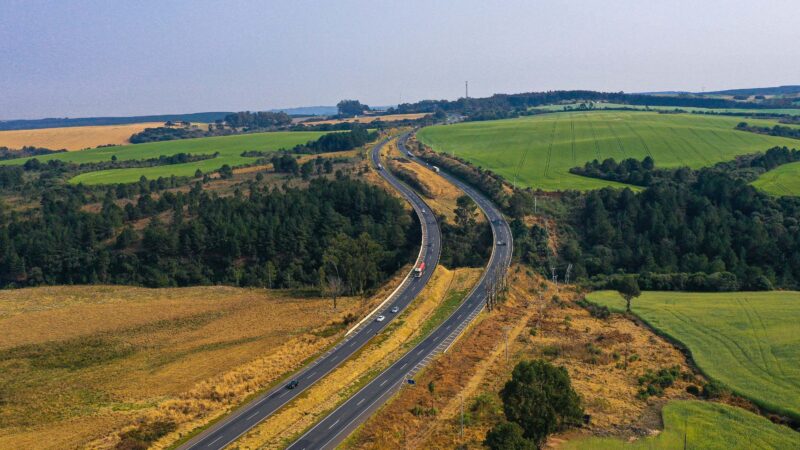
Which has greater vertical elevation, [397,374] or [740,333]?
[740,333]

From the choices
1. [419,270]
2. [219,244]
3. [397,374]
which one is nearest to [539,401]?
[397,374]

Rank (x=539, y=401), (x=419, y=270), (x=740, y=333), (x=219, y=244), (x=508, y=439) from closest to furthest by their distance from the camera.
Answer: (x=508, y=439), (x=539, y=401), (x=740, y=333), (x=419, y=270), (x=219, y=244)

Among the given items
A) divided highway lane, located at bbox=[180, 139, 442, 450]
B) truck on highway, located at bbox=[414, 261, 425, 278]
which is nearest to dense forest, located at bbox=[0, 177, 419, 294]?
truck on highway, located at bbox=[414, 261, 425, 278]

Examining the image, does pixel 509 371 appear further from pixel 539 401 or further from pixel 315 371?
pixel 315 371

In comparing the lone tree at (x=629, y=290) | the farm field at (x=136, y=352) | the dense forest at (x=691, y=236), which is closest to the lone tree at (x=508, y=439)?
the farm field at (x=136, y=352)

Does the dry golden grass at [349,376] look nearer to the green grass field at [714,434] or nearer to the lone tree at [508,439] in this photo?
the lone tree at [508,439]
